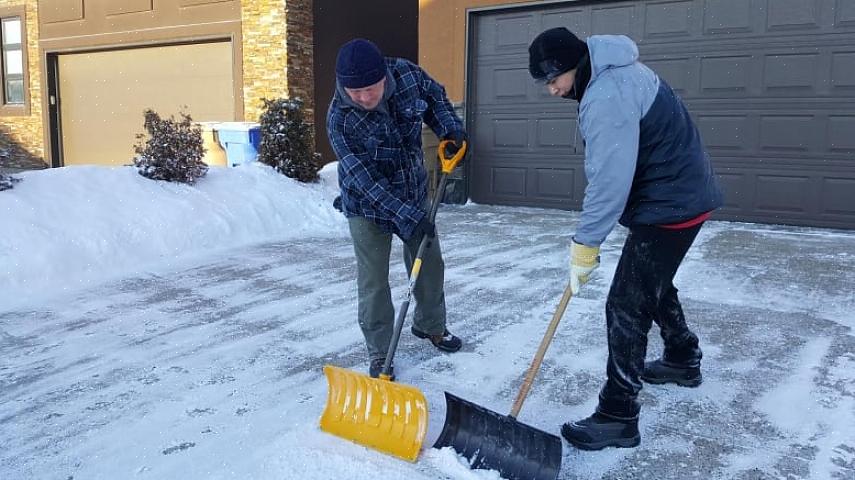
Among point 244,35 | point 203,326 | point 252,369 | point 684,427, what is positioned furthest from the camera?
point 244,35

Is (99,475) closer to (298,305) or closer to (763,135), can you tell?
(298,305)

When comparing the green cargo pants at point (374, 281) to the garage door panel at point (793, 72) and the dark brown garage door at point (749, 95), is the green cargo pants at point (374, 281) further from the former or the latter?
the garage door panel at point (793, 72)

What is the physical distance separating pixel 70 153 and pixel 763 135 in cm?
1386

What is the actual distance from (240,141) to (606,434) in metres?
8.14

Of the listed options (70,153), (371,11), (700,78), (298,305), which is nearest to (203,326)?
(298,305)

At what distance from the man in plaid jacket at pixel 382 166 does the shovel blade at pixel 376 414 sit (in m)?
0.64

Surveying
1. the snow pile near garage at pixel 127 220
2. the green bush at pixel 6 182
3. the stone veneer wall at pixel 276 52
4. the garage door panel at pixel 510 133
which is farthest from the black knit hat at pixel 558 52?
the stone veneer wall at pixel 276 52

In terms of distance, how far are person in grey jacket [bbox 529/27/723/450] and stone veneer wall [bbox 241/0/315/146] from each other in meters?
9.62

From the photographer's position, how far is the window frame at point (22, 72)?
1510 centimetres

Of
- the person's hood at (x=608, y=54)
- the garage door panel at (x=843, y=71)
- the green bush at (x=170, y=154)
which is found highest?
the garage door panel at (x=843, y=71)

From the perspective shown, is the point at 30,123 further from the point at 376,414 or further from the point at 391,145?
the point at 376,414

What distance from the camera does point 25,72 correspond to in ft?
49.7

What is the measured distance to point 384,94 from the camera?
3.19 m

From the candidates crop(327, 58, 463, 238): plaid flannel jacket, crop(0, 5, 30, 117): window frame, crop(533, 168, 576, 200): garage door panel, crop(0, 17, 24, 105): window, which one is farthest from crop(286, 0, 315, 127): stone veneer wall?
crop(327, 58, 463, 238): plaid flannel jacket
